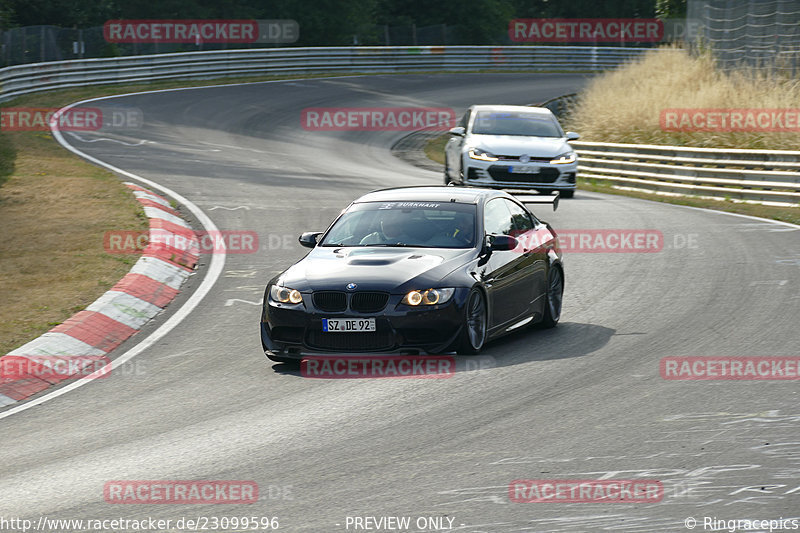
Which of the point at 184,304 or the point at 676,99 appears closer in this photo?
the point at 184,304

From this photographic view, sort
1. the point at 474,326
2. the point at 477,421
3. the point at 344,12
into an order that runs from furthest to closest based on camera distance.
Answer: the point at 344,12 → the point at 474,326 → the point at 477,421

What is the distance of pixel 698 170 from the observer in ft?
82.6

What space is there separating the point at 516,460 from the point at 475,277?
11.0 ft

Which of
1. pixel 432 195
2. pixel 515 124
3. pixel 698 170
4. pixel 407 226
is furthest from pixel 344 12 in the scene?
pixel 407 226

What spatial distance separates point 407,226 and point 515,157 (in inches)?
456

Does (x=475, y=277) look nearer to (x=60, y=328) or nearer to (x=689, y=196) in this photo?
(x=60, y=328)

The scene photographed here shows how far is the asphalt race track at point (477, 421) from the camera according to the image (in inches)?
250

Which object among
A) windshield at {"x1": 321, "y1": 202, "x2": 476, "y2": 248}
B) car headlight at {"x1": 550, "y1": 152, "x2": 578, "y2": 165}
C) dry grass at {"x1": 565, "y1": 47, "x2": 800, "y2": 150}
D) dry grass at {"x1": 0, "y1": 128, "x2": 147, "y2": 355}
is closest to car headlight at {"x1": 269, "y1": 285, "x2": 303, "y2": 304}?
windshield at {"x1": 321, "y1": 202, "x2": 476, "y2": 248}

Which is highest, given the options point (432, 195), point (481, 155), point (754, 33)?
point (754, 33)

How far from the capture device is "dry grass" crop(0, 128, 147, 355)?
1255cm

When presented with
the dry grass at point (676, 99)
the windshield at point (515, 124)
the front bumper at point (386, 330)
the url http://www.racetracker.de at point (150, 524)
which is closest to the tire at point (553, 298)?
the front bumper at point (386, 330)

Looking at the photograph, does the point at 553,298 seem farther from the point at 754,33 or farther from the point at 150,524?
the point at 754,33

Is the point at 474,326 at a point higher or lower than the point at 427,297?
lower

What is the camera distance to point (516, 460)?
706cm
